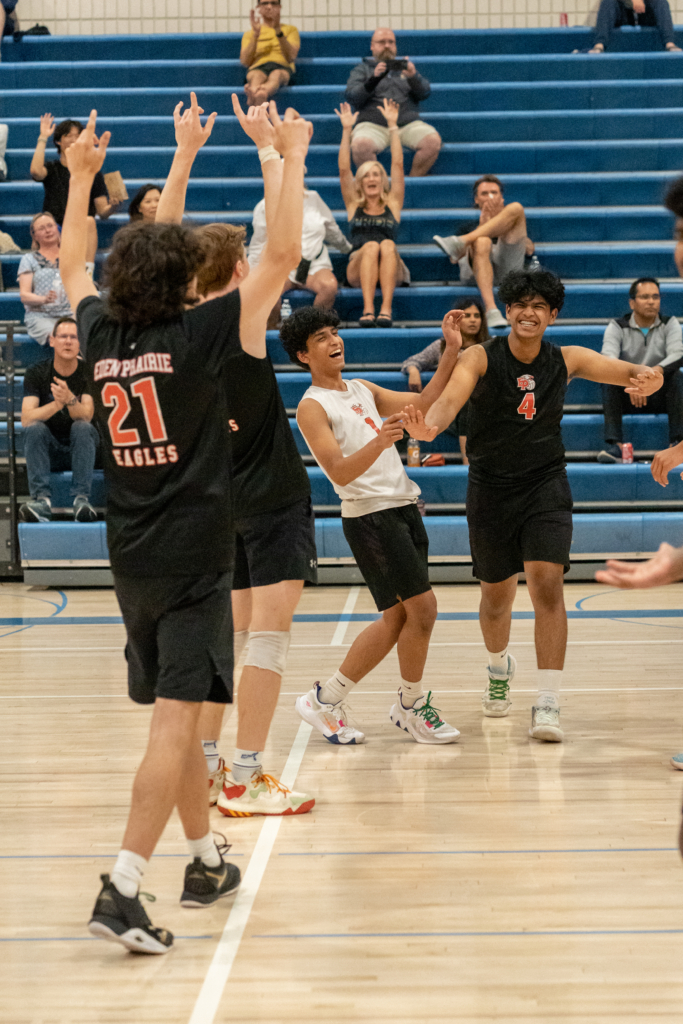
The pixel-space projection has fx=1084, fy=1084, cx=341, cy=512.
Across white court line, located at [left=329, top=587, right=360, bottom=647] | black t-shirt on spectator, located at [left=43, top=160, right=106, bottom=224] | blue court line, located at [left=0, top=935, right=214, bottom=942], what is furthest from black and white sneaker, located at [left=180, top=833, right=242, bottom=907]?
black t-shirt on spectator, located at [left=43, top=160, right=106, bottom=224]

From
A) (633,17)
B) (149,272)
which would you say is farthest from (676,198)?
(633,17)

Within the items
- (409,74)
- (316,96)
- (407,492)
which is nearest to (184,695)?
(407,492)

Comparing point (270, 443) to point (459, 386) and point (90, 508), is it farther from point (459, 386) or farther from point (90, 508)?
point (90, 508)

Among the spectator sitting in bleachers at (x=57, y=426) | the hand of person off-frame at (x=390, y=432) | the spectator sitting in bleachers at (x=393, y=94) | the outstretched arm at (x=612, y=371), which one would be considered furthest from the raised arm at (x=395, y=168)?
the hand of person off-frame at (x=390, y=432)

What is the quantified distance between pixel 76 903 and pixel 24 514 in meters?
5.13

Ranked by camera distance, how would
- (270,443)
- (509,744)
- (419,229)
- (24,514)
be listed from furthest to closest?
(419,229)
(24,514)
(509,744)
(270,443)

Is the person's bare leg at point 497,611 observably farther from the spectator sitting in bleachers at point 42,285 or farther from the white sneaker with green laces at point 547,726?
the spectator sitting in bleachers at point 42,285

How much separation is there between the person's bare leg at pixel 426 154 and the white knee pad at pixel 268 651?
7.98m

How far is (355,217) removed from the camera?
9.24 meters

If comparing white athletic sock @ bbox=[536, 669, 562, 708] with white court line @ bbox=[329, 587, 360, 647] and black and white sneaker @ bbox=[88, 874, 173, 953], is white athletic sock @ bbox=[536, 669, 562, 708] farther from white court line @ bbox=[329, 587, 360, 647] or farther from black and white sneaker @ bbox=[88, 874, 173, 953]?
black and white sneaker @ bbox=[88, 874, 173, 953]

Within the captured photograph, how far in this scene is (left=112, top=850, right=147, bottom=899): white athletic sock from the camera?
2.39 m

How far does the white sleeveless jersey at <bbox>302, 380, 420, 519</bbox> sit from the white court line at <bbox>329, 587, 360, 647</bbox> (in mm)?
1804

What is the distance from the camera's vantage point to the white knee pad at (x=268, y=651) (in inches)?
131

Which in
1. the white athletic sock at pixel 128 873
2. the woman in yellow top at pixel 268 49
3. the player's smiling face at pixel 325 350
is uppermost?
the woman in yellow top at pixel 268 49
